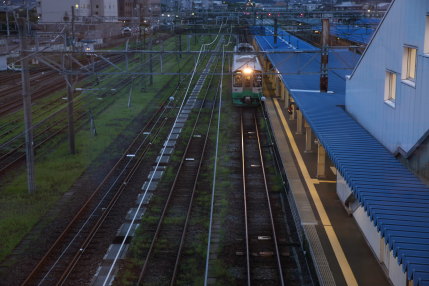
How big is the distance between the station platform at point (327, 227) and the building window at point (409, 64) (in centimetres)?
267

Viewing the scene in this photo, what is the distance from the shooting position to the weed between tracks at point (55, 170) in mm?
10531

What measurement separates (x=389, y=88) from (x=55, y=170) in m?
8.06

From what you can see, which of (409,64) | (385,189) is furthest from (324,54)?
(385,189)

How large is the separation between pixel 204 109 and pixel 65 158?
888 centimetres

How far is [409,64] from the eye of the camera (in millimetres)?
8633

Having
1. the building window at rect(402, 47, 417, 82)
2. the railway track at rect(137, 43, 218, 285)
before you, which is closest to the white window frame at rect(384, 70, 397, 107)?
the building window at rect(402, 47, 417, 82)

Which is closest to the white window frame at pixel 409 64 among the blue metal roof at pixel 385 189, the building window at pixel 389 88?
the building window at pixel 389 88

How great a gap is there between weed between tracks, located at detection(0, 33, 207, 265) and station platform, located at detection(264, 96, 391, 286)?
464cm

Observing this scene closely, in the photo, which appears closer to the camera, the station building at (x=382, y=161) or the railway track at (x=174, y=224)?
the station building at (x=382, y=161)

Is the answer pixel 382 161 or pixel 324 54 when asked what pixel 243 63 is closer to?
pixel 324 54

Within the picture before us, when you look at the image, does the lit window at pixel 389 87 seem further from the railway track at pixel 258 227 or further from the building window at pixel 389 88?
the railway track at pixel 258 227

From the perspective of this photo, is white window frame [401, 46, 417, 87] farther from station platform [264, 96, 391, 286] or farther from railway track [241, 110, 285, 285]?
railway track [241, 110, 285, 285]

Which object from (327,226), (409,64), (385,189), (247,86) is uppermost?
(409,64)

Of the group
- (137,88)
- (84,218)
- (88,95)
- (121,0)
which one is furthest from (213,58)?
(84,218)
